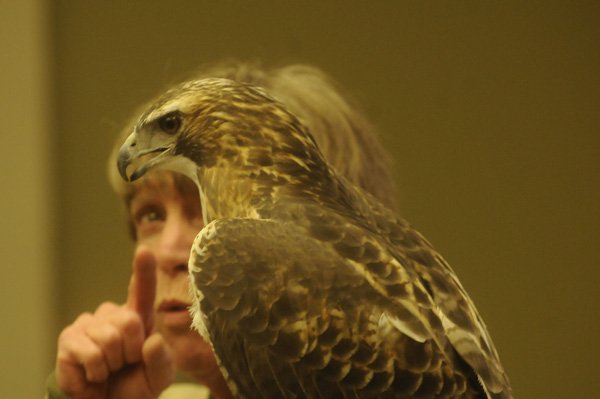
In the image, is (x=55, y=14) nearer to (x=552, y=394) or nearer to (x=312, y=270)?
(x=312, y=270)

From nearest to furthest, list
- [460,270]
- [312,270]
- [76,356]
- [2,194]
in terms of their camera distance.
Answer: [312,270]
[76,356]
[460,270]
[2,194]

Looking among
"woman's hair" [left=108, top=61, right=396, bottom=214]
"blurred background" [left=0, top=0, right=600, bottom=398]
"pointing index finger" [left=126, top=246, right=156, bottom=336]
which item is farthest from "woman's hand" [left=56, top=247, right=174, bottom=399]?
"blurred background" [left=0, top=0, right=600, bottom=398]

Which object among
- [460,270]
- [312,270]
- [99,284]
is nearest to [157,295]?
[312,270]

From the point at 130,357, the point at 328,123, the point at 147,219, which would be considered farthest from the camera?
the point at 328,123

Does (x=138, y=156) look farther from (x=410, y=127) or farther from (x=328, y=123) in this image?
(x=410, y=127)

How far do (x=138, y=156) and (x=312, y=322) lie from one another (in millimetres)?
197

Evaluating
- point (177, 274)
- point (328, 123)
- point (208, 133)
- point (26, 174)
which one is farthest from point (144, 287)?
point (26, 174)

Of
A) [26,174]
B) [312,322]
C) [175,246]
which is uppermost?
[26,174]

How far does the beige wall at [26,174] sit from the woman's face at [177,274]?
1.35 ft

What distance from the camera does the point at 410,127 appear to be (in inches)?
42.7

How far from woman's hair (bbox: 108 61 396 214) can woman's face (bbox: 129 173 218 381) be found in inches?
5.1

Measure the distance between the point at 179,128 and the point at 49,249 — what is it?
1.95 feet

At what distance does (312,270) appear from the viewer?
0.53 metres

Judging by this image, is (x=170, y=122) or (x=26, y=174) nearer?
(x=170, y=122)
